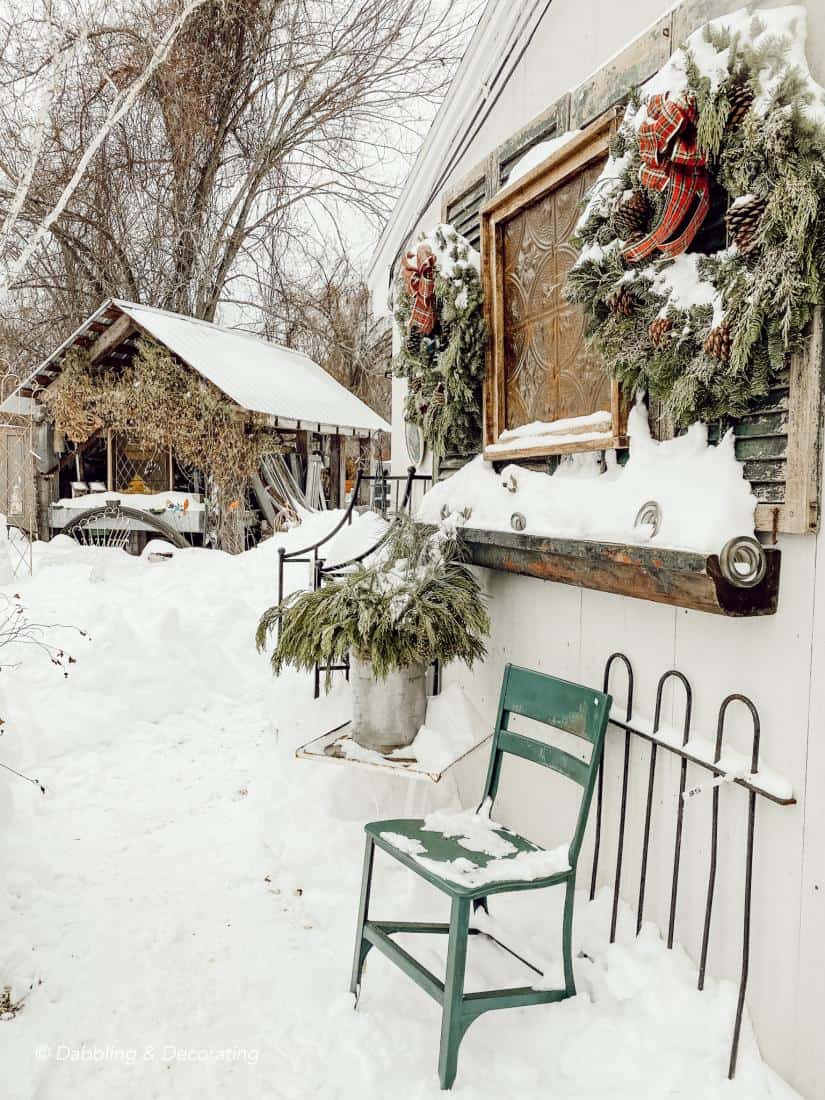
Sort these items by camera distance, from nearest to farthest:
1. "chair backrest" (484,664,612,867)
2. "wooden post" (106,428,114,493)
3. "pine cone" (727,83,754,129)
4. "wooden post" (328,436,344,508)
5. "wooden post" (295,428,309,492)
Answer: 1. "pine cone" (727,83,754,129)
2. "chair backrest" (484,664,612,867)
3. "wooden post" (106,428,114,493)
4. "wooden post" (295,428,309,492)
5. "wooden post" (328,436,344,508)

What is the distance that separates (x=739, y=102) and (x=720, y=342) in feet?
1.89

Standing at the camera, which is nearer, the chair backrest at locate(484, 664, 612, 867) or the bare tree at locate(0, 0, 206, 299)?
the chair backrest at locate(484, 664, 612, 867)

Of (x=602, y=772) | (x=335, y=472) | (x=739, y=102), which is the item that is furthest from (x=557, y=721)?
(x=335, y=472)

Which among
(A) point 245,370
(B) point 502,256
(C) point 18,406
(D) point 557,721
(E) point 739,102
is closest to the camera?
(E) point 739,102

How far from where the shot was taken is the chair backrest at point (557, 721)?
2574mm

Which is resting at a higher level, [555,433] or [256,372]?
[256,372]

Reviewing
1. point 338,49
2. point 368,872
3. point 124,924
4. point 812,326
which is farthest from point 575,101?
point 338,49

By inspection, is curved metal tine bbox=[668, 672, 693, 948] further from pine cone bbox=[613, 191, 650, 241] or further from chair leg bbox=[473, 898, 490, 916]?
pine cone bbox=[613, 191, 650, 241]

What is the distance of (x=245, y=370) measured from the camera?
12219mm

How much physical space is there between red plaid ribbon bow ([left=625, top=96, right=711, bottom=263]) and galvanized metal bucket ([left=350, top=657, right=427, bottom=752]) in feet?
6.99

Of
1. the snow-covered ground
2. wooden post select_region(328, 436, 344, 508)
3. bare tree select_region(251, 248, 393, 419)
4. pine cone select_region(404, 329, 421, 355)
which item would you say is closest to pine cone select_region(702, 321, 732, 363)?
the snow-covered ground

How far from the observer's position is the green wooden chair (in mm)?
2217

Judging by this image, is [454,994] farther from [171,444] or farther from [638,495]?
[171,444]

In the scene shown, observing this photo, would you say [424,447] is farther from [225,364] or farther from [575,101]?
[225,364]
